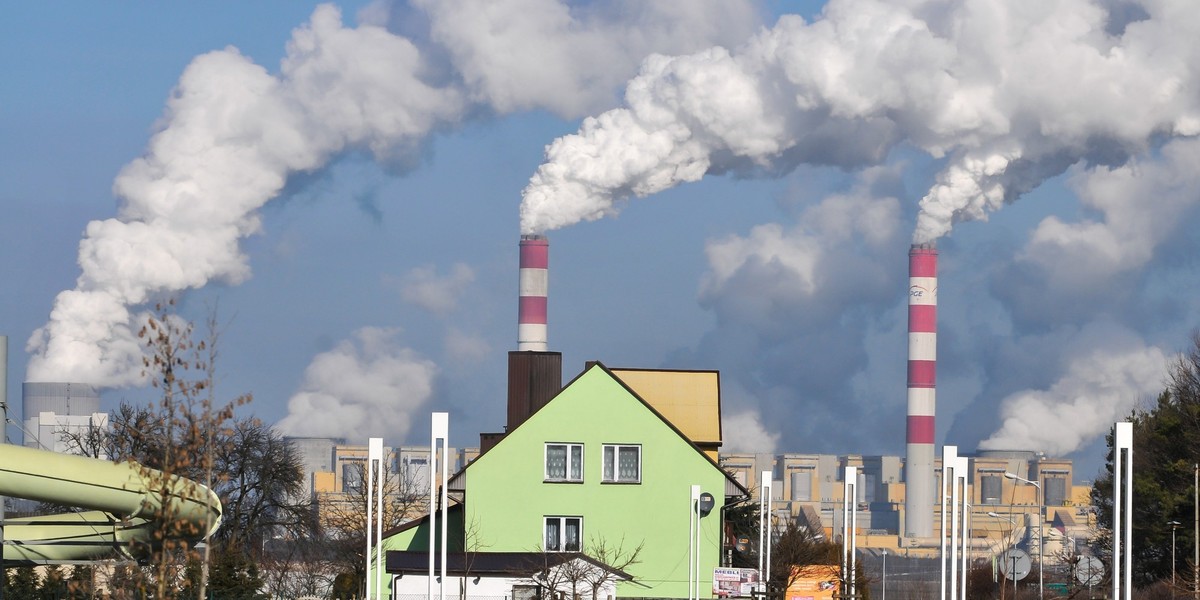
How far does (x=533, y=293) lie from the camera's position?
287ft

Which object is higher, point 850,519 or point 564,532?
point 850,519

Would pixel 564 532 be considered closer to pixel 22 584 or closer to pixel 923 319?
pixel 22 584

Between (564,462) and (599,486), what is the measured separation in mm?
1040

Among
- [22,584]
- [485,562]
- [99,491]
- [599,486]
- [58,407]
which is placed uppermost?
[58,407]

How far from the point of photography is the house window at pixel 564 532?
40125 millimetres

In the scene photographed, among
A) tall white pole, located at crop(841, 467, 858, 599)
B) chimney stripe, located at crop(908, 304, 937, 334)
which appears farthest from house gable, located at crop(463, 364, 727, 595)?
chimney stripe, located at crop(908, 304, 937, 334)

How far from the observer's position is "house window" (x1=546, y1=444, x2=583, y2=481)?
40406 millimetres

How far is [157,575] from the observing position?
13492 mm

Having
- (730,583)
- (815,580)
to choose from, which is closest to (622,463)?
(815,580)

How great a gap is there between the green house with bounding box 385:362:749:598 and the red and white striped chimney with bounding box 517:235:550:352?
149 ft

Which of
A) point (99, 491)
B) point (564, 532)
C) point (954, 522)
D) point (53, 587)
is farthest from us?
point (564, 532)

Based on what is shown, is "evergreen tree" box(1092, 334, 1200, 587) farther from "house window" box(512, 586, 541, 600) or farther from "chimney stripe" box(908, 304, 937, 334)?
"chimney stripe" box(908, 304, 937, 334)

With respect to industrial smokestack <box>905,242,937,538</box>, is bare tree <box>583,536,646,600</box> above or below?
below

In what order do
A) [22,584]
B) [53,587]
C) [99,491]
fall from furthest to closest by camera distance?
[22,584] → [53,587] → [99,491]
